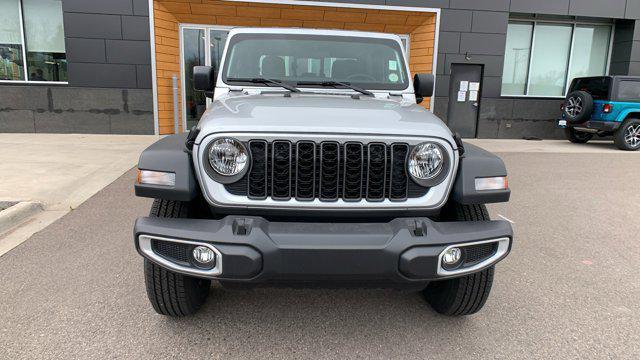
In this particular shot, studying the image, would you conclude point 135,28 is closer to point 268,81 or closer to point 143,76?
point 143,76

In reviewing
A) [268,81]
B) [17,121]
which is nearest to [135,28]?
[17,121]

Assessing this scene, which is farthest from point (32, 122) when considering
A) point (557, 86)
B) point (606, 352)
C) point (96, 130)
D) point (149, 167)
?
point (557, 86)

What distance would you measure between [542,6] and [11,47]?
48.0 ft

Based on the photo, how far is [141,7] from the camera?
37.6 feet

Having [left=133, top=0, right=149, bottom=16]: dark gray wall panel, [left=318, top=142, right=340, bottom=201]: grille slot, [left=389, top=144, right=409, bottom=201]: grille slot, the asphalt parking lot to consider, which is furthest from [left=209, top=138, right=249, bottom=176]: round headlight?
[left=133, top=0, right=149, bottom=16]: dark gray wall panel

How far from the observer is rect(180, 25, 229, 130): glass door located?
41.4 ft

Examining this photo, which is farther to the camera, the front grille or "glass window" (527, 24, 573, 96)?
"glass window" (527, 24, 573, 96)

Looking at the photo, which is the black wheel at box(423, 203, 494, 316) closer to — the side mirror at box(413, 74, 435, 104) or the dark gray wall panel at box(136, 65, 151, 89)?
the side mirror at box(413, 74, 435, 104)

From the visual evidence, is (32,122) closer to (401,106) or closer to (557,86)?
(401,106)

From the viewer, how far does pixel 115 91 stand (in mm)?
11781

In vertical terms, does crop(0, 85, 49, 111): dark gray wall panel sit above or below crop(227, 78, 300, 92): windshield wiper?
below

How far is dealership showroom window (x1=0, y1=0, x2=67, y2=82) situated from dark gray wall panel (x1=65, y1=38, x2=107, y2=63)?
0.53 metres

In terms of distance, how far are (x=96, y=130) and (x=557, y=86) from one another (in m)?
14.0

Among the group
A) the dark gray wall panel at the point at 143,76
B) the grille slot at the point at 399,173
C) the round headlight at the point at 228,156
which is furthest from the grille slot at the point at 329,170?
the dark gray wall panel at the point at 143,76
